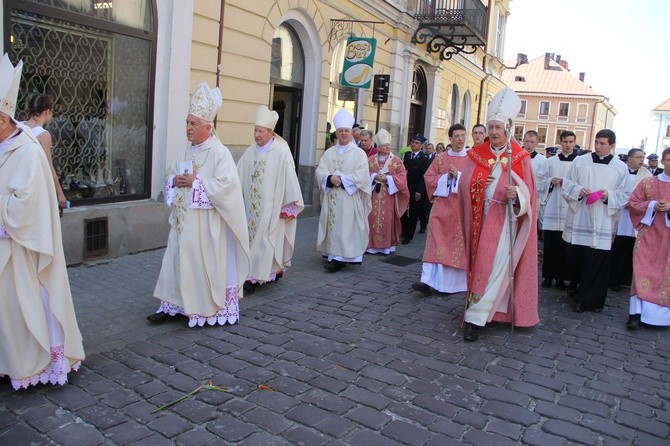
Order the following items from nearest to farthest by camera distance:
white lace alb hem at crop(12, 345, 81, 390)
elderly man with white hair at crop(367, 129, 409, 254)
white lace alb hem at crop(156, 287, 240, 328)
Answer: white lace alb hem at crop(12, 345, 81, 390) → white lace alb hem at crop(156, 287, 240, 328) → elderly man with white hair at crop(367, 129, 409, 254)

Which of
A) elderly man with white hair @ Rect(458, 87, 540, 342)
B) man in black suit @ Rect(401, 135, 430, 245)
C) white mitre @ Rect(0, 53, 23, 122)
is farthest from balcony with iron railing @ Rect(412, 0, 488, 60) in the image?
white mitre @ Rect(0, 53, 23, 122)

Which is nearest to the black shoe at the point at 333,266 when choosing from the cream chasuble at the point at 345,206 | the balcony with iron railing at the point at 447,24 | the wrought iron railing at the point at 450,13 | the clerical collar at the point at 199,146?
the cream chasuble at the point at 345,206

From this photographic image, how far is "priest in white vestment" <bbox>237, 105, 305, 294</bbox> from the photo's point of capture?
6.34 meters

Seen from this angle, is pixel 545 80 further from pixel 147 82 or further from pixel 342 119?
pixel 147 82

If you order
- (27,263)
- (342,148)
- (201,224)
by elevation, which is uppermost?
(342,148)

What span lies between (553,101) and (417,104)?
5922 cm

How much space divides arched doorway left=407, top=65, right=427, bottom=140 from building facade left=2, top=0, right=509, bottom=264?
541cm

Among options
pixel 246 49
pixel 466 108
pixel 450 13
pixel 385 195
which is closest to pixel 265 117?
pixel 385 195

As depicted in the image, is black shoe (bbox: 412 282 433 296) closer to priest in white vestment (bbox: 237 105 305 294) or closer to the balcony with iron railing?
priest in white vestment (bbox: 237 105 305 294)

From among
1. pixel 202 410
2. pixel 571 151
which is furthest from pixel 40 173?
pixel 571 151

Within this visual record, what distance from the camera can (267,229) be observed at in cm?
637

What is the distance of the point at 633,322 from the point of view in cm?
611

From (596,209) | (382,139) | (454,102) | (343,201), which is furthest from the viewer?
(454,102)

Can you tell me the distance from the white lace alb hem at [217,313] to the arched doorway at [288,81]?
262 inches
